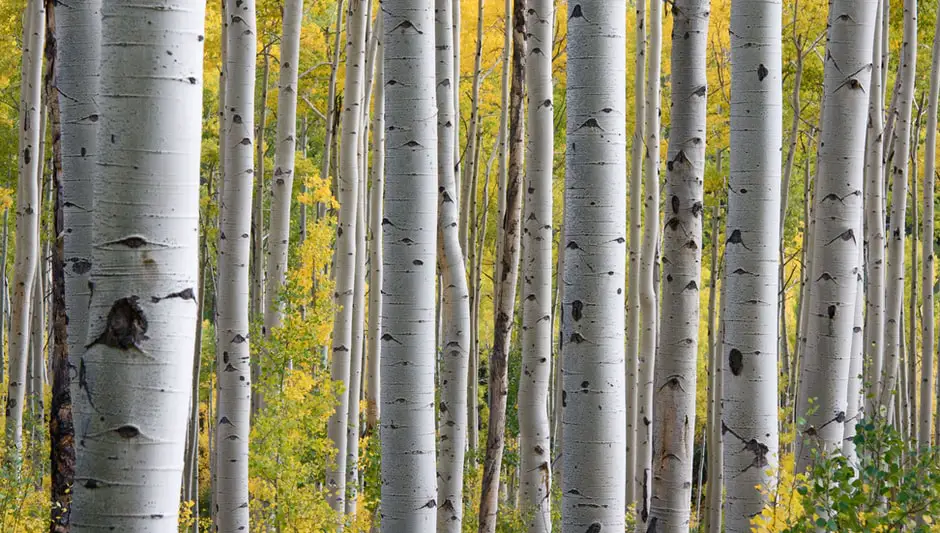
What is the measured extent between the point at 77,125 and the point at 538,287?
3.62 metres

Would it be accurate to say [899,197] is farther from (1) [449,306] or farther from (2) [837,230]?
(2) [837,230]

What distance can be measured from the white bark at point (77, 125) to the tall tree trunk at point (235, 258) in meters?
2.92

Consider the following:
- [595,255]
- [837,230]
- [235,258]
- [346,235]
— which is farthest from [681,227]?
[346,235]

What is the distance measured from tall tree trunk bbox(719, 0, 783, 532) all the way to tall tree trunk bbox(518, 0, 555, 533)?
8.78ft

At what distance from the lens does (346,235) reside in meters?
8.10

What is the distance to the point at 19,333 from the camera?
30.0 ft

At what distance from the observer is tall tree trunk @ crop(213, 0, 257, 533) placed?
5.80 metres

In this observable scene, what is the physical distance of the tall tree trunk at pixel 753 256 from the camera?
324cm

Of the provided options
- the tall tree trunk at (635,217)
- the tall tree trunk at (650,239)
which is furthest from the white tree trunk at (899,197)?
the tall tree trunk at (635,217)

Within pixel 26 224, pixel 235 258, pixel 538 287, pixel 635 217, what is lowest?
pixel 538 287

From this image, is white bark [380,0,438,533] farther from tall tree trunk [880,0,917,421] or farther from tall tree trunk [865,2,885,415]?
tall tree trunk [880,0,917,421]

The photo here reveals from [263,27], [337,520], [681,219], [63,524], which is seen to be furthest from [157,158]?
[263,27]

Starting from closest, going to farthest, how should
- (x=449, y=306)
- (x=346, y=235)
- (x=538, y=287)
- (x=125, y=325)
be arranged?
(x=125, y=325)
(x=449, y=306)
(x=538, y=287)
(x=346, y=235)

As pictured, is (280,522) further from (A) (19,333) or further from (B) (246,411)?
(A) (19,333)
